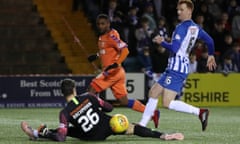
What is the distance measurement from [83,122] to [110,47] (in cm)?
397

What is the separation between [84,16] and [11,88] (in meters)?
4.88

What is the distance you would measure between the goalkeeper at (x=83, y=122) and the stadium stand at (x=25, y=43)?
10786mm

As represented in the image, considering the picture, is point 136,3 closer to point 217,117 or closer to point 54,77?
point 54,77

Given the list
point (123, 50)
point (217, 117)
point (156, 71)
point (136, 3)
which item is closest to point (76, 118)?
point (123, 50)

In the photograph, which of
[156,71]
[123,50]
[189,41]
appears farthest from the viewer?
[156,71]

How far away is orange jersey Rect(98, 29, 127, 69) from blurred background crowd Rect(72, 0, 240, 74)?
6547mm

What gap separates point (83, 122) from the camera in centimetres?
1069

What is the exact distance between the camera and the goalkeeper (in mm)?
10617

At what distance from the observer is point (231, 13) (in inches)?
947

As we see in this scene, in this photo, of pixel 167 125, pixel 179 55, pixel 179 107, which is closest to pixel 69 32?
pixel 167 125

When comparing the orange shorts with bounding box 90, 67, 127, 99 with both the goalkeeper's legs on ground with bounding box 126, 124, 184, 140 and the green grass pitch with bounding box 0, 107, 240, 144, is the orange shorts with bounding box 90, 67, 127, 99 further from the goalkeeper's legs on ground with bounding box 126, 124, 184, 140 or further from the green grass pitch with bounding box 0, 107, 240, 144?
the goalkeeper's legs on ground with bounding box 126, 124, 184, 140

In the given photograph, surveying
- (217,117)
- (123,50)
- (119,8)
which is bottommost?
(217,117)

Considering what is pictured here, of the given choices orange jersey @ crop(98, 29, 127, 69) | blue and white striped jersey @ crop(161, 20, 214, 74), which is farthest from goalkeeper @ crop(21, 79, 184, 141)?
orange jersey @ crop(98, 29, 127, 69)

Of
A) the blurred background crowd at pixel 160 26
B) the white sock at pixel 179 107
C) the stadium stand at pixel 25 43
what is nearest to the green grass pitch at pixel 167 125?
the white sock at pixel 179 107
